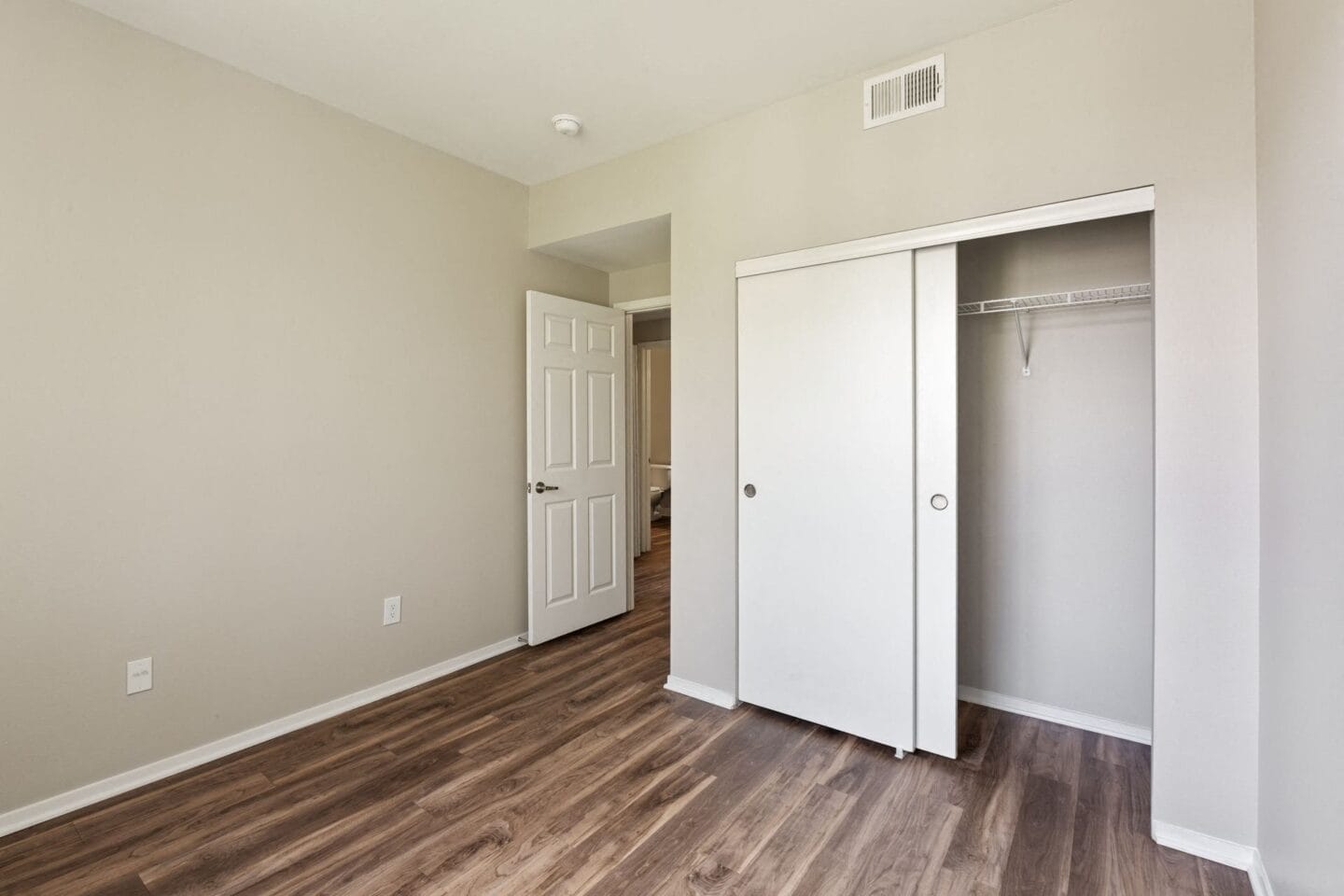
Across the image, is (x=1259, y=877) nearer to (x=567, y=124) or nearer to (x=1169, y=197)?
(x=1169, y=197)

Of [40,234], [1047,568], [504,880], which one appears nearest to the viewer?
[504,880]

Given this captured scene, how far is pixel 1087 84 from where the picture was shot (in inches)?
81.8

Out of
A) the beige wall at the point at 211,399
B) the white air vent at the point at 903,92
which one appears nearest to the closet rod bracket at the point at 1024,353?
the white air vent at the point at 903,92

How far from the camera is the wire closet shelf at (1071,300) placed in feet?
7.60

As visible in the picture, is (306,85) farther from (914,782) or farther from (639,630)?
(914,782)

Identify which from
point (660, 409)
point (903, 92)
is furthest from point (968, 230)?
point (660, 409)

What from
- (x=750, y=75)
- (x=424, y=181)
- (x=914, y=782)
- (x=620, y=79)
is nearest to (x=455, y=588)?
(x=424, y=181)

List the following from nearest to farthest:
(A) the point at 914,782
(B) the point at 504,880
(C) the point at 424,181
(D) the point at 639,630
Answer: (B) the point at 504,880
(A) the point at 914,782
(C) the point at 424,181
(D) the point at 639,630

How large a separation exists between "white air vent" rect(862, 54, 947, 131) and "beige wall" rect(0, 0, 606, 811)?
2.09 metres

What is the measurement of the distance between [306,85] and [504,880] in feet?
10.2

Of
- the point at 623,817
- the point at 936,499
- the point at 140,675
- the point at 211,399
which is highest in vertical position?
the point at 211,399

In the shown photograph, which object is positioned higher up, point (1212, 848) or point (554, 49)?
point (554, 49)

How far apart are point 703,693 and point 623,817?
99 centimetres

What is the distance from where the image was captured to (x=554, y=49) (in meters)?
2.40
